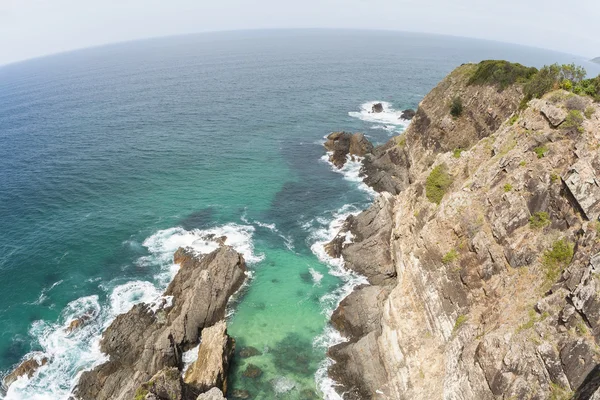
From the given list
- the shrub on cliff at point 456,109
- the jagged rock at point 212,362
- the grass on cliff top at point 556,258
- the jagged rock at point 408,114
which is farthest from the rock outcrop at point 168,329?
the jagged rock at point 408,114

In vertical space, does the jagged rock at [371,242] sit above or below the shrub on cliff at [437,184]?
below

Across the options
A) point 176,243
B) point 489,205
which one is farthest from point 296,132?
point 489,205

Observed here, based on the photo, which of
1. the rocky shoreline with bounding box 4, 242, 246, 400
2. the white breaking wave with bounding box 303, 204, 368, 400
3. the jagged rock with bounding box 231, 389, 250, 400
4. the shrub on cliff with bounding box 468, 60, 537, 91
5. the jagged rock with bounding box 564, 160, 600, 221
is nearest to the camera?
the jagged rock with bounding box 564, 160, 600, 221

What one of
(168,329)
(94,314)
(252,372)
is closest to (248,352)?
(252,372)

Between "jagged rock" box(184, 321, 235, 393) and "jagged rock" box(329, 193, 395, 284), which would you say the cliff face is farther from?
"jagged rock" box(184, 321, 235, 393)

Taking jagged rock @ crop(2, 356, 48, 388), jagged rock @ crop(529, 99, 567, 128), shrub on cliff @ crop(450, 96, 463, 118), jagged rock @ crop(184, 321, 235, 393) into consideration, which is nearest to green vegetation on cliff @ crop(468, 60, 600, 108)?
jagged rock @ crop(529, 99, 567, 128)

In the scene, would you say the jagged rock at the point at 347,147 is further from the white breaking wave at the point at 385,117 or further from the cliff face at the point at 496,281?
the cliff face at the point at 496,281
